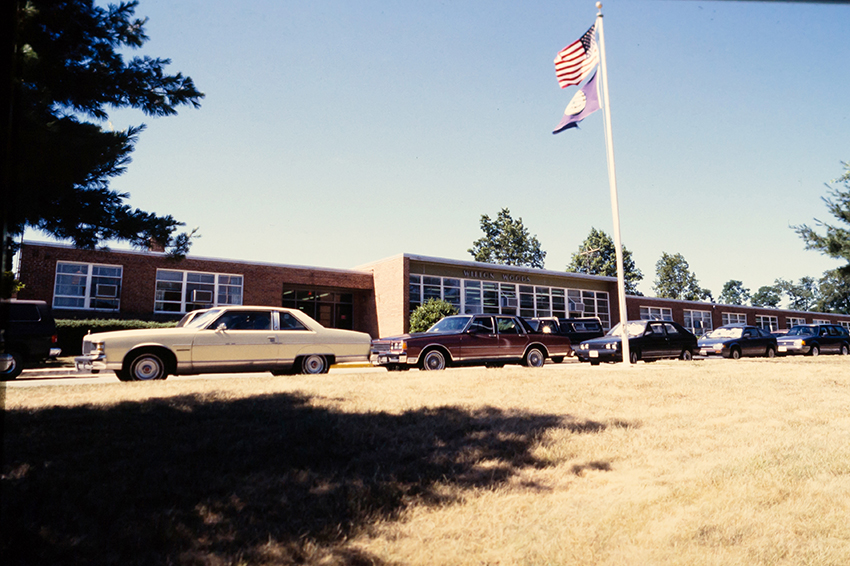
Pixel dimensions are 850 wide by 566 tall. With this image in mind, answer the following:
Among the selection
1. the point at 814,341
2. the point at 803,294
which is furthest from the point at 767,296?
the point at 814,341

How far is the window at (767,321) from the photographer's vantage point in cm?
5241

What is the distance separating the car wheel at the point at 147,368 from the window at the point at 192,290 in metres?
15.6

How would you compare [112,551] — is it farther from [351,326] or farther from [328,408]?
[351,326]

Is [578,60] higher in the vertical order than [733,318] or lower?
higher

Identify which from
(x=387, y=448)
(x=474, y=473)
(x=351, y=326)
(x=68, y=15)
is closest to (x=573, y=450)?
(x=474, y=473)

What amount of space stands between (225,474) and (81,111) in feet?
14.1

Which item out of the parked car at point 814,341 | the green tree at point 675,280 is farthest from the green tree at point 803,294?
the parked car at point 814,341

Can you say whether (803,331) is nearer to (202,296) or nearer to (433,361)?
(433,361)

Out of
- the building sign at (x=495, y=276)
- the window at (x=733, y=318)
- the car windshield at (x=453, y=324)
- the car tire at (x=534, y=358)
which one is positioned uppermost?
the building sign at (x=495, y=276)

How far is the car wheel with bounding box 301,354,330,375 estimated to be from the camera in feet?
38.5

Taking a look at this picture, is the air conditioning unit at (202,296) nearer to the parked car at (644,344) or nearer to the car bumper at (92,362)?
the car bumper at (92,362)

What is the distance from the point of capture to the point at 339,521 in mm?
3859

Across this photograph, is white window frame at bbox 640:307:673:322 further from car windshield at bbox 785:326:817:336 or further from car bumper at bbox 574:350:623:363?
car bumper at bbox 574:350:623:363

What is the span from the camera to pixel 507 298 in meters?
33.2
